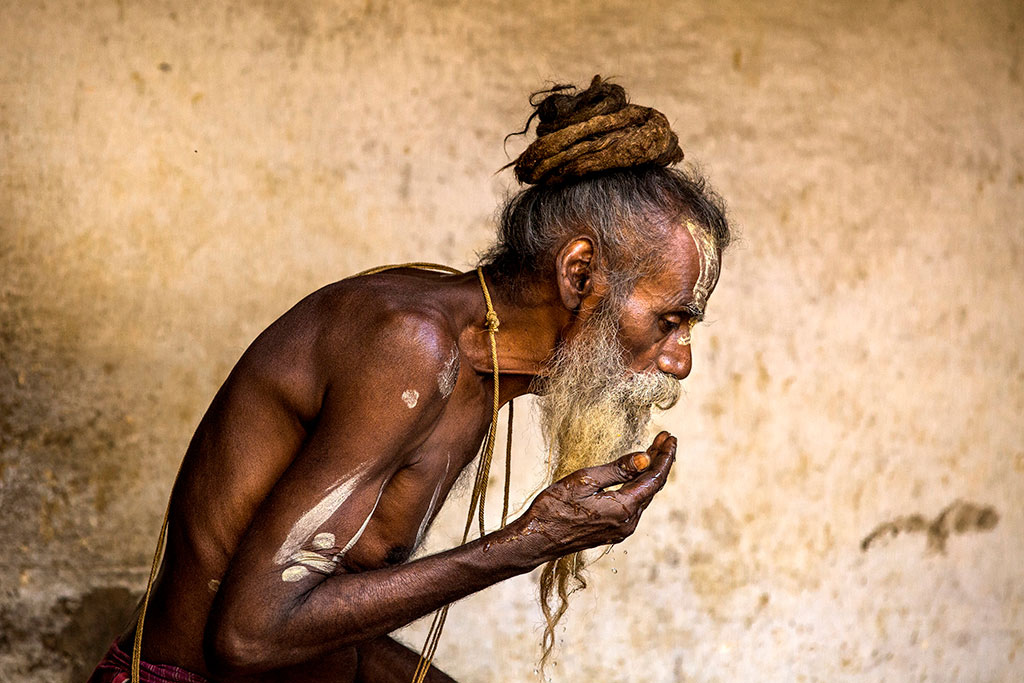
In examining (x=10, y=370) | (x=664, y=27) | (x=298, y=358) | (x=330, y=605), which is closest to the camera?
(x=330, y=605)

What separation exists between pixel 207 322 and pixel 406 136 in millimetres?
903

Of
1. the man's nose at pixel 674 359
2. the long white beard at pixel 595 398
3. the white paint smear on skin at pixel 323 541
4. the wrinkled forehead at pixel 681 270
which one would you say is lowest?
the white paint smear on skin at pixel 323 541

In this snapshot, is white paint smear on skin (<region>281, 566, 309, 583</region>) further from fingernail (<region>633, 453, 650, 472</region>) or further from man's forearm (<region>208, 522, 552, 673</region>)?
fingernail (<region>633, 453, 650, 472</region>)

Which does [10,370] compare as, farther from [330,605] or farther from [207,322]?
[330,605]

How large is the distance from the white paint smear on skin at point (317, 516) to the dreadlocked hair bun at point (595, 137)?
80cm

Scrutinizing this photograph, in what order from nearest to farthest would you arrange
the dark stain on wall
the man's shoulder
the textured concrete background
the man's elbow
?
the man's elbow < the man's shoulder < the textured concrete background < the dark stain on wall

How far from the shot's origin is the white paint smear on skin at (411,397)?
6.21 ft

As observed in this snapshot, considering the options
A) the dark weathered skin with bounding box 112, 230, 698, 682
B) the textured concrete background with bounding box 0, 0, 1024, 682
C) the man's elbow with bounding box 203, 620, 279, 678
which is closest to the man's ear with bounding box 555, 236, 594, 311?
the dark weathered skin with bounding box 112, 230, 698, 682

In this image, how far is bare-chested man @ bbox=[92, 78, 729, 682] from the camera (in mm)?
1868

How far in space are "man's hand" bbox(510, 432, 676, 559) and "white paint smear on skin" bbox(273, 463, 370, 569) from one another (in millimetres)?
310

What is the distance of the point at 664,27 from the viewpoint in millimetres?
3775

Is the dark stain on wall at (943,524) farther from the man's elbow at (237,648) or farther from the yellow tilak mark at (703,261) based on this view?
the man's elbow at (237,648)

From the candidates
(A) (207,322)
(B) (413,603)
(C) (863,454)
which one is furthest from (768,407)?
(B) (413,603)

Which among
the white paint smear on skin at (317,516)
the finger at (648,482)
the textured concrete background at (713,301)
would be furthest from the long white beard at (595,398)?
the textured concrete background at (713,301)
